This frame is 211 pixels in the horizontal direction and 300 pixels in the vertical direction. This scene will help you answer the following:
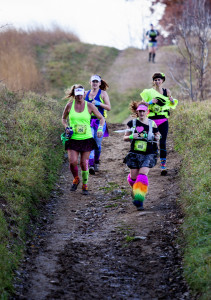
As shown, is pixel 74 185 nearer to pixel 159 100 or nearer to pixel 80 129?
pixel 80 129

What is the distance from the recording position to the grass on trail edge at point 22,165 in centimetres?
600

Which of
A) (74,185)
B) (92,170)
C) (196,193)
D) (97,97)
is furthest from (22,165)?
(196,193)

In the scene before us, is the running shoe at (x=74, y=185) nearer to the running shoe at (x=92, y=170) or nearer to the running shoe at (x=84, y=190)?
the running shoe at (x=84, y=190)

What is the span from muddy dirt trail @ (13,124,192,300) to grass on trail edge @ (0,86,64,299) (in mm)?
217

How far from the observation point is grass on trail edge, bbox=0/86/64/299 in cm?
600

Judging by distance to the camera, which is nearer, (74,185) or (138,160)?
(138,160)

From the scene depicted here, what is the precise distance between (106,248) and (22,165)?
9.71 ft

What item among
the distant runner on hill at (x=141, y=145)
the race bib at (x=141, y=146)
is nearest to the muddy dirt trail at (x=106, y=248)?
the distant runner on hill at (x=141, y=145)

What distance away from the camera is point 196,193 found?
7.21 m

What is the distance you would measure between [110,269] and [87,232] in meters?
1.33

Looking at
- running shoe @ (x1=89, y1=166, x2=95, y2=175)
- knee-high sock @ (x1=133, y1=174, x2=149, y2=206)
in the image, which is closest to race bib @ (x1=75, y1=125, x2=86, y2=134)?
knee-high sock @ (x1=133, y1=174, x2=149, y2=206)

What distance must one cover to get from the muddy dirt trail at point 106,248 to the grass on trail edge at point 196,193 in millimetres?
209

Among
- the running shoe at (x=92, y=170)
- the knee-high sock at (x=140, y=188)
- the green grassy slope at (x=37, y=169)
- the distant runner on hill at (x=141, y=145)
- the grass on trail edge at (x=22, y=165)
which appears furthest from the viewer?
the running shoe at (x=92, y=170)

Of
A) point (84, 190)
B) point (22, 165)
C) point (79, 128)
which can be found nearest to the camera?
point (79, 128)
